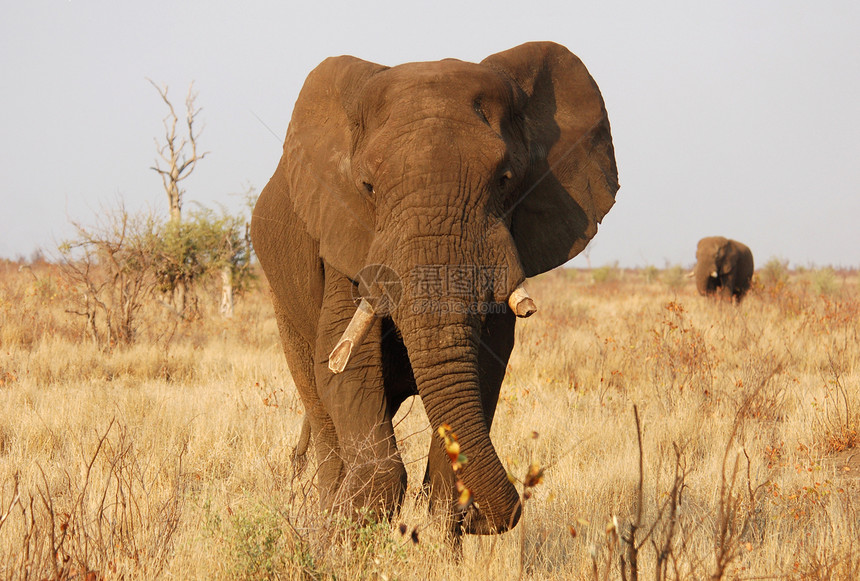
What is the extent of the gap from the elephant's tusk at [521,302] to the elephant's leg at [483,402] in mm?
659

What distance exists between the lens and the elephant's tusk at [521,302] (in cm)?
346

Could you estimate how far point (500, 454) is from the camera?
6.39 meters

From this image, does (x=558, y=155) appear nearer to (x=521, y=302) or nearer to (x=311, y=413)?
(x=521, y=302)

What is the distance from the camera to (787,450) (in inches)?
248

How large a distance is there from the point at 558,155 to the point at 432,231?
1252 millimetres

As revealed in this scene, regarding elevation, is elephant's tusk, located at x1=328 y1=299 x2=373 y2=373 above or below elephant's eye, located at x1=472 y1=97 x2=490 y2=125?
below

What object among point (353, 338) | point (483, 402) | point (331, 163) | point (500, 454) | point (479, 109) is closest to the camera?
point (353, 338)

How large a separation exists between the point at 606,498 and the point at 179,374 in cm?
607

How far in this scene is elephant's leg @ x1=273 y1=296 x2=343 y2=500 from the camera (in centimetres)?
510

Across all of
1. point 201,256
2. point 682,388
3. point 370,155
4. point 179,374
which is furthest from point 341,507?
point 201,256

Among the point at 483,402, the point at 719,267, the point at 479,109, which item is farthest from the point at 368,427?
the point at 719,267

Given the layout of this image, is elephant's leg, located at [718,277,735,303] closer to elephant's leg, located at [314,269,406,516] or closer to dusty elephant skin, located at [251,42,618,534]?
dusty elephant skin, located at [251,42,618,534]

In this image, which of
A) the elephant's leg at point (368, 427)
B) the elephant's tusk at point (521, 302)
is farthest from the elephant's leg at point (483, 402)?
the elephant's tusk at point (521, 302)

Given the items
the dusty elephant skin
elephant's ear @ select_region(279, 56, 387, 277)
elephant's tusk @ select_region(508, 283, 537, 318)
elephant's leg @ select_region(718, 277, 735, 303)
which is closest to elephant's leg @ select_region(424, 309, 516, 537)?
the dusty elephant skin
